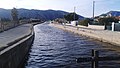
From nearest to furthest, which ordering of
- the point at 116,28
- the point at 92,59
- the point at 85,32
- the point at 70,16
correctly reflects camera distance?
1. the point at 92,59
2. the point at 116,28
3. the point at 85,32
4. the point at 70,16

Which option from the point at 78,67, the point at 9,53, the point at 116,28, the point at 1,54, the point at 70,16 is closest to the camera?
the point at 1,54

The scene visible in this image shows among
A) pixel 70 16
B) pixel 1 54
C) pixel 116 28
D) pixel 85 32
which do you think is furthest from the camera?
pixel 70 16

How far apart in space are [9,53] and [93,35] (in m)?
43.3

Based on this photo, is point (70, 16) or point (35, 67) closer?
point (35, 67)

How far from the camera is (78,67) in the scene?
69.5 ft

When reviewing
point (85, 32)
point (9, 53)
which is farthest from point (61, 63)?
point (85, 32)

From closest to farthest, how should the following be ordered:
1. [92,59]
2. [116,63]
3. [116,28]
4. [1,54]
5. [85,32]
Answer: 1. [92,59]
2. [1,54]
3. [116,63]
4. [116,28]
5. [85,32]

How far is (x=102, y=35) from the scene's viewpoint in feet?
169

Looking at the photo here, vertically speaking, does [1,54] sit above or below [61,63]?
above

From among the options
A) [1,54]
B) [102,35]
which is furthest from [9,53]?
[102,35]

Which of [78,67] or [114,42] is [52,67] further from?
[114,42]

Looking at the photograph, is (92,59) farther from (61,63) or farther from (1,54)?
(61,63)

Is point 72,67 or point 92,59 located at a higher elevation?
point 92,59

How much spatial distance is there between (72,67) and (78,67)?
0.48 meters
